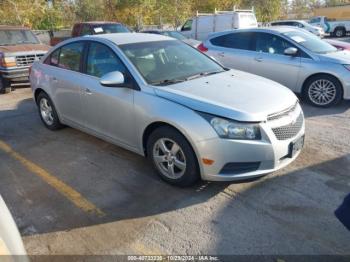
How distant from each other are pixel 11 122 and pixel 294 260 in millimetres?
5668

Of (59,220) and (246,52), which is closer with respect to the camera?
(59,220)

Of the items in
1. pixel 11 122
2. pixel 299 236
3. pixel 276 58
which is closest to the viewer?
pixel 299 236

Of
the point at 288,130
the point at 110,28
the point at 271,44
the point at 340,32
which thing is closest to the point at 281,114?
the point at 288,130

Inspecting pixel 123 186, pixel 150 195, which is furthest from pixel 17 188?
pixel 150 195

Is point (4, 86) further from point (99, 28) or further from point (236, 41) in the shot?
point (236, 41)

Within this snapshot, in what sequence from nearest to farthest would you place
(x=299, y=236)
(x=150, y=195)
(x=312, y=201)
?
1. (x=299, y=236)
2. (x=312, y=201)
3. (x=150, y=195)

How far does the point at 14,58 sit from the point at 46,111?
13.4 ft

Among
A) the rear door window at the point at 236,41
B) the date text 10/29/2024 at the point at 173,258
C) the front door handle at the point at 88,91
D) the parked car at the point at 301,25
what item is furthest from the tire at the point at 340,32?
the date text 10/29/2024 at the point at 173,258

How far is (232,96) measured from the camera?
3645mm

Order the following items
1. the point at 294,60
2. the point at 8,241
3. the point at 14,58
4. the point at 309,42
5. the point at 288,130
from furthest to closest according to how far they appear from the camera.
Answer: the point at 14,58, the point at 309,42, the point at 294,60, the point at 288,130, the point at 8,241

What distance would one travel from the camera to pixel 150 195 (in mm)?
3695

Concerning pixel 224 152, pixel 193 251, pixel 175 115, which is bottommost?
pixel 193 251

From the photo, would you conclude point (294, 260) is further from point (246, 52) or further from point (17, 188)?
point (246, 52)

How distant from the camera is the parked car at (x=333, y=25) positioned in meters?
27.8
